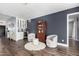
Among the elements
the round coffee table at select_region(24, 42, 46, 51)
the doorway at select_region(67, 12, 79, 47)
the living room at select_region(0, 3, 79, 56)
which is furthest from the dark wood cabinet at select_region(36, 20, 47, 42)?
the doorway at select_region(67, 12, 79, 47)

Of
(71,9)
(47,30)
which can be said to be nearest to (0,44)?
(47,30)

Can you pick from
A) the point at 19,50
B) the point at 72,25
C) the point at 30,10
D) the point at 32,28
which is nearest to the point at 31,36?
the point at 32,28

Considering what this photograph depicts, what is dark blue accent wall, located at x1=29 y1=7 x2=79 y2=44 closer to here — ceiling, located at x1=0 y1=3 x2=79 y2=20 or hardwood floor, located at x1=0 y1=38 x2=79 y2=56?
ceiling, located at x1=0 y1=3 x2=79 y2=20

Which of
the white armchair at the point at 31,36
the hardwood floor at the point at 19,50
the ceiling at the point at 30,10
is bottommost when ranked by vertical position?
the hardwood floor at the point at 19,50

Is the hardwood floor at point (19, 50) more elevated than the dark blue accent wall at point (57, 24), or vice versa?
the dark blue accent wall at point (57, 24)

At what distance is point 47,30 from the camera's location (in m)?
1.76

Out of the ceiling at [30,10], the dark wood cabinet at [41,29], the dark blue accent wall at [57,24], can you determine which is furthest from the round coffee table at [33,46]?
the ceiling at [30,10]

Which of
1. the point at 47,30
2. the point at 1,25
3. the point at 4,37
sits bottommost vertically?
the point at 4,37

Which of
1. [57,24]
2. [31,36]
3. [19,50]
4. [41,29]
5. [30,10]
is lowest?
[19,50]

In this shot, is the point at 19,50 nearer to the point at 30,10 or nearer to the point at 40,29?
the point at 40,29

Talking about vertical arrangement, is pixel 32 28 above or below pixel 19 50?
above

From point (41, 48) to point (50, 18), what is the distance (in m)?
0.75

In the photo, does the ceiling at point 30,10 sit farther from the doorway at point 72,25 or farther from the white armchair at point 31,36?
the white armchair at point 31,36

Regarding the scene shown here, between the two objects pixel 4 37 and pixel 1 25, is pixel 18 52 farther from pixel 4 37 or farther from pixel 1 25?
pixel 1 25
